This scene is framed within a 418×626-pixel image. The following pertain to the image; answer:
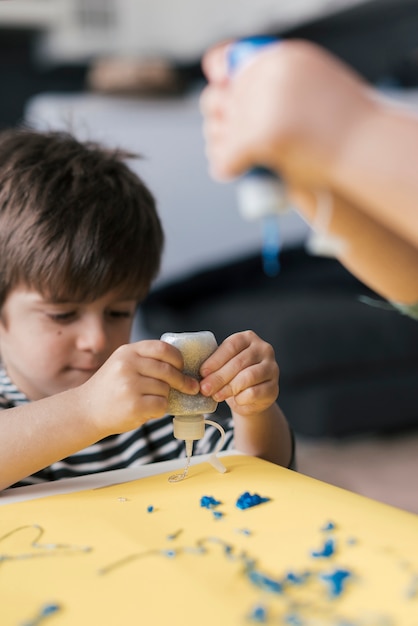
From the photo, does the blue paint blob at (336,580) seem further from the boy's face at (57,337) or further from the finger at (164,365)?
the boy's face at (57,337)

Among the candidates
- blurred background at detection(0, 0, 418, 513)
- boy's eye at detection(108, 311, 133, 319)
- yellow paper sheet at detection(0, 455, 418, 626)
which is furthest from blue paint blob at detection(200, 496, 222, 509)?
blurred background at detection(0, 0, 418, 513)

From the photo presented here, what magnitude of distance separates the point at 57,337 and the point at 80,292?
52 mm

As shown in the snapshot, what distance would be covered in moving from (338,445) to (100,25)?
5.85 ft

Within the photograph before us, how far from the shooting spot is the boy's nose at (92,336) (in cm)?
79

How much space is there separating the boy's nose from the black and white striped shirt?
10 centimetres

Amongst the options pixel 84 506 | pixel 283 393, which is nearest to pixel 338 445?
pixel 283 393

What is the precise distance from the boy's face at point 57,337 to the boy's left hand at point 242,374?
0.57 feet

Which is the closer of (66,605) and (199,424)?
(66,605)

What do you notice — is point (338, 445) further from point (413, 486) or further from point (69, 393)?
point (69, 393)

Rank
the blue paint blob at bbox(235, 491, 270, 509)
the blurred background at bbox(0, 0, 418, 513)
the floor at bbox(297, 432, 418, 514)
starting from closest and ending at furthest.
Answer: the blue paint blob at bbox(235, 491, 270, 509) < the floor at bbox(297, 432, 418, 514) < the blurred background at bbox(0, 0, 418, 513)

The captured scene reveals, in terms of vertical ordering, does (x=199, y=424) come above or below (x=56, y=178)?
below

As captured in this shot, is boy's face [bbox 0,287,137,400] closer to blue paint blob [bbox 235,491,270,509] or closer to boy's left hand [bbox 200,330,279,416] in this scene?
boy's left hand [bbox 200,330,279,416]

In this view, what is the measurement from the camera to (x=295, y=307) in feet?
5.48

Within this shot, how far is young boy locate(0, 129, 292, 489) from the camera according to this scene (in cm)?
74
